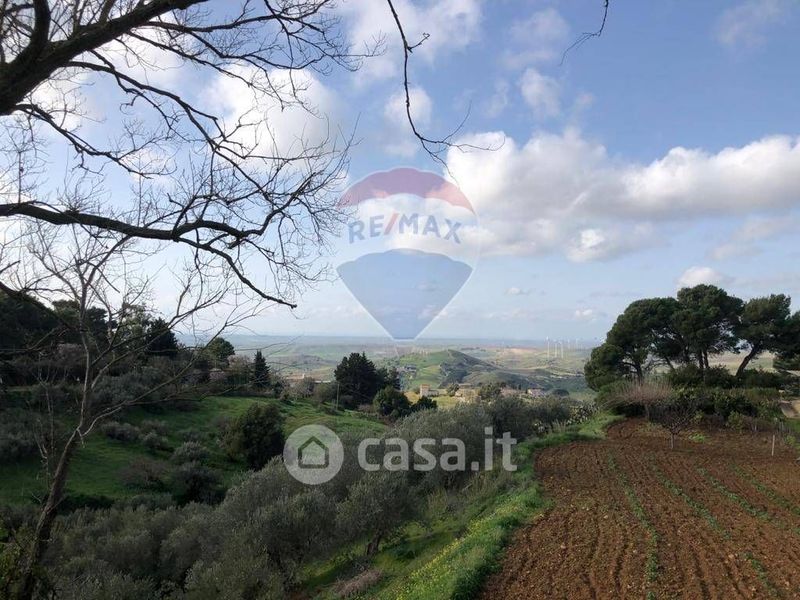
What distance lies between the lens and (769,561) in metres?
6.64

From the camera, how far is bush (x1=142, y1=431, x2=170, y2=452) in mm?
20641

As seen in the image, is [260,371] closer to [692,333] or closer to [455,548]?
[455,548]

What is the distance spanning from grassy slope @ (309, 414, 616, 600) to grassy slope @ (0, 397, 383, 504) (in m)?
6.09

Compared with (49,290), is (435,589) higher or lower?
lower

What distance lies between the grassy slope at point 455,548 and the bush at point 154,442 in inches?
502

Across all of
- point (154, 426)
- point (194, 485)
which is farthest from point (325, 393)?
point (194, 485)

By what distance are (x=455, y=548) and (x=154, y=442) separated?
17.0 meters

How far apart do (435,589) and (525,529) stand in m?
2.80

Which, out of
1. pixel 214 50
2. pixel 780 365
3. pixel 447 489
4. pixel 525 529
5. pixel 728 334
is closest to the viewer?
pixel 214 50

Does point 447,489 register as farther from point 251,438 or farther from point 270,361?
point 270,361

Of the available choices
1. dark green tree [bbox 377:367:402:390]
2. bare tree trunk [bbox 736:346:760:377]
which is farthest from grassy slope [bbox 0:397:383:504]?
bare tree trunk [bbox 736:346:760:377]

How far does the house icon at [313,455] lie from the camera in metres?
13.5

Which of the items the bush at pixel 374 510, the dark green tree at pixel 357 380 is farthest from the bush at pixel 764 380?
the dark green tree at pixel 357 380

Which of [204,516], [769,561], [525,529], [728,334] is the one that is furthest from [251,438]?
[728,334]
